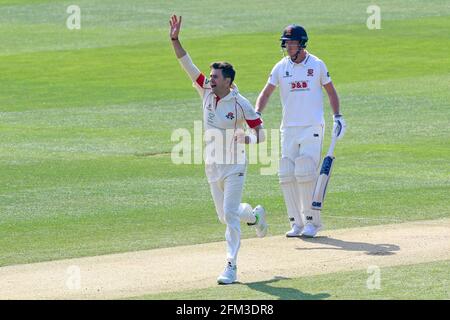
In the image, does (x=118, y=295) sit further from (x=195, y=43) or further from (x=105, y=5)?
(x=105, y=5)

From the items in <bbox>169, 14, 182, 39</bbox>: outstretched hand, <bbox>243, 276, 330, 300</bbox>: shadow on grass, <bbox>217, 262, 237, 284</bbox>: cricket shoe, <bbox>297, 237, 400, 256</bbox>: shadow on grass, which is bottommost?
<bbox>243, 276, 330, 300</bbox>: shadow on grass

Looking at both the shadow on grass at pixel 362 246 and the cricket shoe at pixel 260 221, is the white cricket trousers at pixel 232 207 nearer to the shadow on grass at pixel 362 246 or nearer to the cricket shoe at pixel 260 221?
the cricket shoe at pixel 260 221

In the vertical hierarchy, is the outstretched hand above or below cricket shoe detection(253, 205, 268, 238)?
above

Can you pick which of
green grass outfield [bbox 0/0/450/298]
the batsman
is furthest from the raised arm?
green grass outfield [bbox 0/0/450/298]

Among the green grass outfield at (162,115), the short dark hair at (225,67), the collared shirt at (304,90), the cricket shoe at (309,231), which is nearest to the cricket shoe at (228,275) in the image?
the short dark hair at (225,67)

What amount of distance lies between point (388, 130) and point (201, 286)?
11.9 m

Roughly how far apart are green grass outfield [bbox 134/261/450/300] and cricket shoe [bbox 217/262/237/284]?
12 cm

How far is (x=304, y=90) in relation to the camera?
47.4 ft

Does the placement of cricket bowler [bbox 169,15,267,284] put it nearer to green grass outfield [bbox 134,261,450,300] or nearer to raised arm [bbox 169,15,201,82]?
raised arm [bbox 169,15,201,82]

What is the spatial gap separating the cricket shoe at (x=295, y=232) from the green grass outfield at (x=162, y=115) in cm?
34

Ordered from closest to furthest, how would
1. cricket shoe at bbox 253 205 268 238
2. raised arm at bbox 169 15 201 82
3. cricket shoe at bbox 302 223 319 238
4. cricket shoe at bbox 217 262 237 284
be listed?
cricket shoe at bbox 217 262 237 284 → raised arm at bbox 169 15 201 82 → cricket shoe at bbox 253 205 268 238 → cricket shoe at bbox 302 223 319 238

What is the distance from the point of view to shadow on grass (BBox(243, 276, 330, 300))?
10.9 meters

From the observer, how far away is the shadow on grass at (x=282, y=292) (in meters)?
10.9

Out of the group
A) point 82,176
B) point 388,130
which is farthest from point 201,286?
point 388,130
